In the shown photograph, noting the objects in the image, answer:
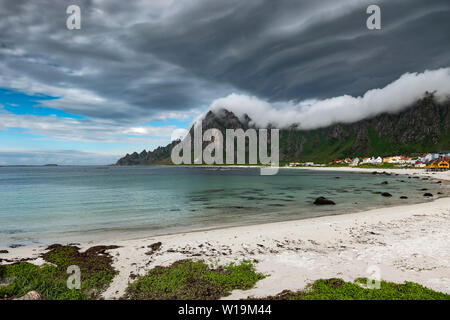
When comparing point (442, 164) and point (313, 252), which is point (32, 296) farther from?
point (442, 164)

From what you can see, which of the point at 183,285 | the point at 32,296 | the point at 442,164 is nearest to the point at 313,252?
the point at 183,285

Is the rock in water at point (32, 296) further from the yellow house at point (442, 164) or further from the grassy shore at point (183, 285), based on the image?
the yellow house at point (442, 164)

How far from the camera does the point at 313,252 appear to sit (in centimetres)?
1817

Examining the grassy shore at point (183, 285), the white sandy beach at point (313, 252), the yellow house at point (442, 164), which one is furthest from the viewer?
the yellow house at point (442, 164)

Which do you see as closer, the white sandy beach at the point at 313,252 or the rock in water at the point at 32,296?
the rock in water at the point at 32,296

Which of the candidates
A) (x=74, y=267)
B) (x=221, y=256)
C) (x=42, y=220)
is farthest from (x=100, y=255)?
(x=42, y=220)

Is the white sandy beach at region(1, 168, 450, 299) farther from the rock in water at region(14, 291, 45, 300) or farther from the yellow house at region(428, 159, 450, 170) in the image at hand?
the yellow house at region(428, 159, 450, 170)

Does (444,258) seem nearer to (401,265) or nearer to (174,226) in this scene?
(401,265)

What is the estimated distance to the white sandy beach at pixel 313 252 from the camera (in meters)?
13.2

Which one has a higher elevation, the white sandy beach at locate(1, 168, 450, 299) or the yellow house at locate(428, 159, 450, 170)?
the yellow house at locate(428, 159, 450, 170)

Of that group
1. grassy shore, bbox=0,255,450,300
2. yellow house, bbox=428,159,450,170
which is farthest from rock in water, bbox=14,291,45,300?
yellow house, bbox=428,159,450,170

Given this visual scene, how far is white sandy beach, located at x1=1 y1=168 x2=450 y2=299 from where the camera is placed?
13203 mm

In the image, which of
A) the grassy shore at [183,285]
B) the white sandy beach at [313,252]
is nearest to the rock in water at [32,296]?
the grassy shore at [183,285]

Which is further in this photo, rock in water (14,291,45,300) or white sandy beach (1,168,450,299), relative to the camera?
white sandy beach (1,168,450,299)
